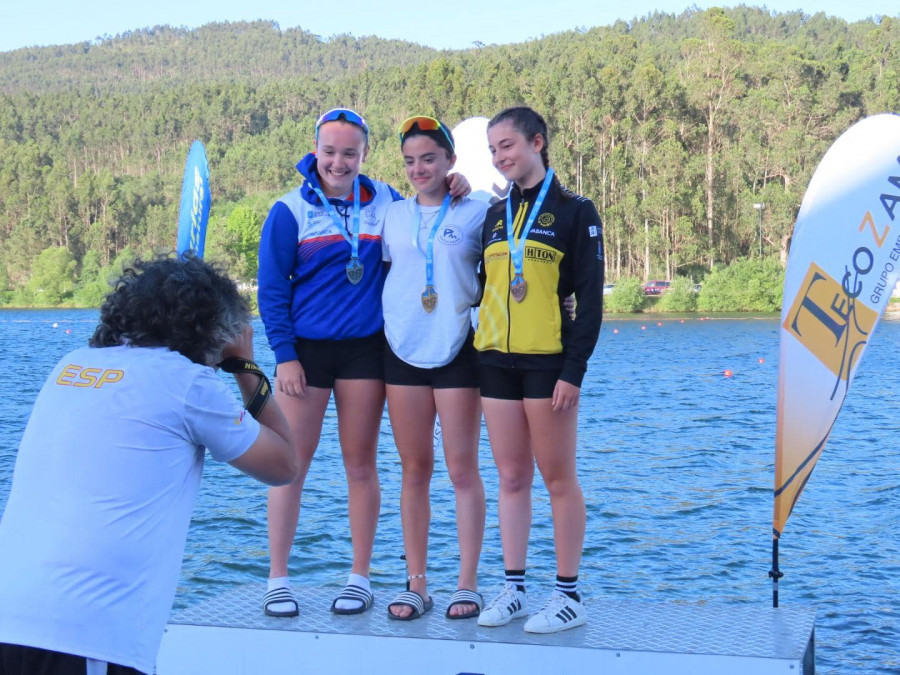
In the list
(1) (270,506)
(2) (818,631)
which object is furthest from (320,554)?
Result: (1) (270,506)

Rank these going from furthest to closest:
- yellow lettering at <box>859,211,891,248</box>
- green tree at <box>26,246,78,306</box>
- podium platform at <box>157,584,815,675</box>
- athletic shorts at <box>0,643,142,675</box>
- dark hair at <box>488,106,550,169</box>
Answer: green tree at <box>26,246,78,306</box> → yellow lettering at <box>859,211,891,248</box> → dark hair at <box>488,106,550,169</box> → podium platform at <box>157,584,815,675</box> → athletic shorts at <box>0,643,142,675</box>

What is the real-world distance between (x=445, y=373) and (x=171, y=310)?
6.38 ft

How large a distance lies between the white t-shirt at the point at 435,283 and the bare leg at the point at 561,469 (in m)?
0.44

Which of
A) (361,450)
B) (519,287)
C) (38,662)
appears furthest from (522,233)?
(38,662)

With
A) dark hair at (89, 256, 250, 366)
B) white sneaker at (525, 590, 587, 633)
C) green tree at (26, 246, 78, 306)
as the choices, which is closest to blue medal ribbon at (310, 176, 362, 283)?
white sneaker at (525, 590, 587, 633)

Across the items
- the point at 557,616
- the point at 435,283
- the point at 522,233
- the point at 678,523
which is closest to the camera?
the point at 557,616

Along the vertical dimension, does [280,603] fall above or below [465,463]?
below

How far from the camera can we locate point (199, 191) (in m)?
4.94

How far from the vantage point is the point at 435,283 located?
13.9 feet

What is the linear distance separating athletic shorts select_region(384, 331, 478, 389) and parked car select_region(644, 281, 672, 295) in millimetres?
57341

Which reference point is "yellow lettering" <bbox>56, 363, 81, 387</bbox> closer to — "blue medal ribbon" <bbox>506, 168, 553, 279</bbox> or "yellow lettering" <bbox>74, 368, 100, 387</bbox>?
"yellow lettering" <bbox>74, 368, 100, 387</bbox>

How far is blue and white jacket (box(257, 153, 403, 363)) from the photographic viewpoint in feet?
14.1

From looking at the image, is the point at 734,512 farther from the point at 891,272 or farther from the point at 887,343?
the point at 887,343

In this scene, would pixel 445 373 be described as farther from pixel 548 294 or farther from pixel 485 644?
pixel 485 644
